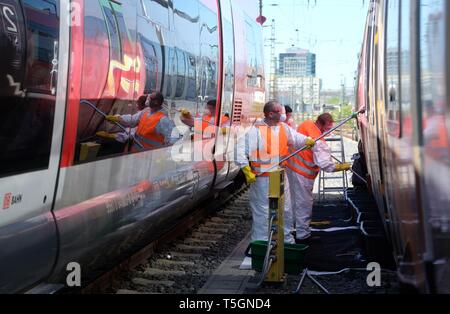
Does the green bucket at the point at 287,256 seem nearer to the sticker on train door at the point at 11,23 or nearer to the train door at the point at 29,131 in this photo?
the train door at the point at 29,131

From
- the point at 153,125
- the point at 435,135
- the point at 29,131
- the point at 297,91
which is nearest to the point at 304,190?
the point at 153,125

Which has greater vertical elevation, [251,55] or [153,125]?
[251,55]

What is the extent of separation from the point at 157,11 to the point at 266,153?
78.2 inches

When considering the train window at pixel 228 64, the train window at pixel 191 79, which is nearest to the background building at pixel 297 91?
the train window at pixel 228 64

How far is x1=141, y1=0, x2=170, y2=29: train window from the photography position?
20.4 ft

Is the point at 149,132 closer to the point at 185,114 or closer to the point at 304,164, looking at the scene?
the point at 185,114

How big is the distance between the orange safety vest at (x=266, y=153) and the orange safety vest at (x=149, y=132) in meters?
1.25

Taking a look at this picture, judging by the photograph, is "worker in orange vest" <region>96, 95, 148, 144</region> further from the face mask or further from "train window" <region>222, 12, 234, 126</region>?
"train window" <region>222, 12, 234, 126</region>

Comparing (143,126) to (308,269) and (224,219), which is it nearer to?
(308,269)

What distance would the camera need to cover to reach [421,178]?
296cm

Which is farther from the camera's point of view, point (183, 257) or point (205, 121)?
point (205, 121)

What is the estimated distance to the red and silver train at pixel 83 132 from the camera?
3963 millimetres

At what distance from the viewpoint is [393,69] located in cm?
405

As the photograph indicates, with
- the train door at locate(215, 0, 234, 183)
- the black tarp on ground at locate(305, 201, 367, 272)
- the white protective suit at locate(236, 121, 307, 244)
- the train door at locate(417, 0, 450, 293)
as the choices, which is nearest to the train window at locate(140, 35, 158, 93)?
the white protective suit at locate(236, 121, 307, 244)
